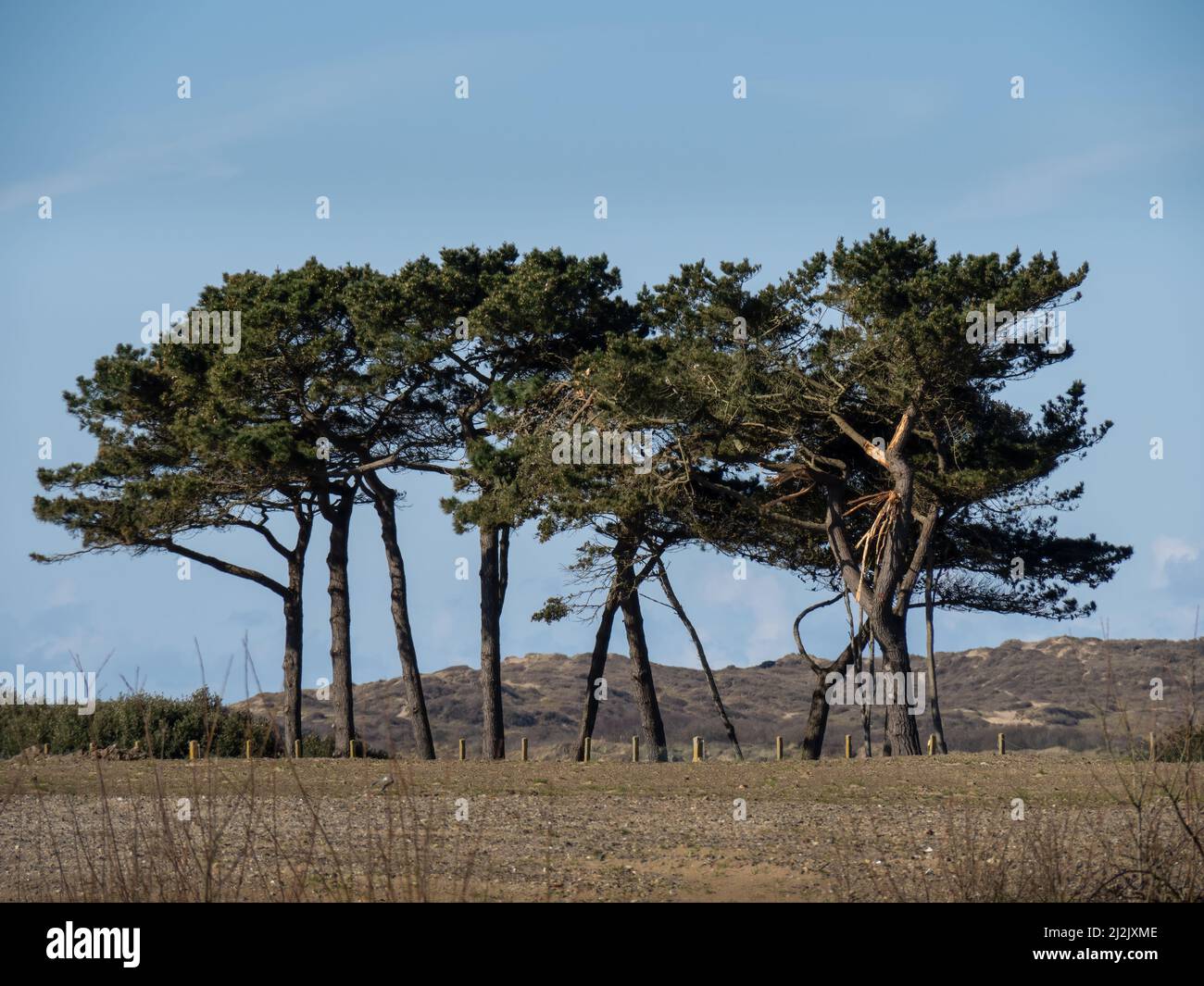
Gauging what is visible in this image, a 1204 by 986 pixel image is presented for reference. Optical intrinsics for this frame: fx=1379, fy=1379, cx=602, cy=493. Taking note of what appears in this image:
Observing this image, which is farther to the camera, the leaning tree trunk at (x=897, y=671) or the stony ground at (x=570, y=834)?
the leaning tree trunk at (x=897, y=671)

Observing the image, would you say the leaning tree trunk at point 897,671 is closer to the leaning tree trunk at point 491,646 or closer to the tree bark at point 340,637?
the leaning tree trunk at point 491,646

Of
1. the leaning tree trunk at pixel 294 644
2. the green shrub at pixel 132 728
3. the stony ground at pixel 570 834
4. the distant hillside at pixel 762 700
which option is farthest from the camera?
the distant hillside at pixel 762 700

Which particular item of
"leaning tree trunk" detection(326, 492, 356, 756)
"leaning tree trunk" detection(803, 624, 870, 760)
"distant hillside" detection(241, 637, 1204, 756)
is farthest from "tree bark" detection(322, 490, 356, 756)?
"distant hillside" detection(241, 637, 1204, 756)

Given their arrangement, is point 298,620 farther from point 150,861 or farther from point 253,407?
point 150,861

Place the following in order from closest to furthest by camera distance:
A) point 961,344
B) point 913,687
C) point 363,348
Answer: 1. point 961,344
2. point 913,687
3. point 363,348

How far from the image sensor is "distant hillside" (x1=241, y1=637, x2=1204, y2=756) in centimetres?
6462

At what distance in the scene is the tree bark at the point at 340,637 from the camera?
103 ft

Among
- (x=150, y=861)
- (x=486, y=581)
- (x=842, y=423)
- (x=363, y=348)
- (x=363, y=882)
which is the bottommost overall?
(x=363, y=882)

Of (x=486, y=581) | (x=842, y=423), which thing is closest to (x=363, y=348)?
(x=486, y=581)

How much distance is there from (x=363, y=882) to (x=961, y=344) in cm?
1771

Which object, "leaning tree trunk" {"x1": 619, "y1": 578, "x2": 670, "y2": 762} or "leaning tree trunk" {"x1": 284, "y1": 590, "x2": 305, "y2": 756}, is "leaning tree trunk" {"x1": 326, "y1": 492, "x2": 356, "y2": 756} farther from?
"leaning tree trunk" {"x1": 619, "y1": 578, "x2": 670, "y2": 762}

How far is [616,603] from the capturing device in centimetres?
3053

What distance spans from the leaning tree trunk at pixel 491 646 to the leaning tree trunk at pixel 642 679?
9.33 feet

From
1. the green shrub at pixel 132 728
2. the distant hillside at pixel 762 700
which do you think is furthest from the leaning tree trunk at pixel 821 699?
the distant hillside at pixel 762 700
